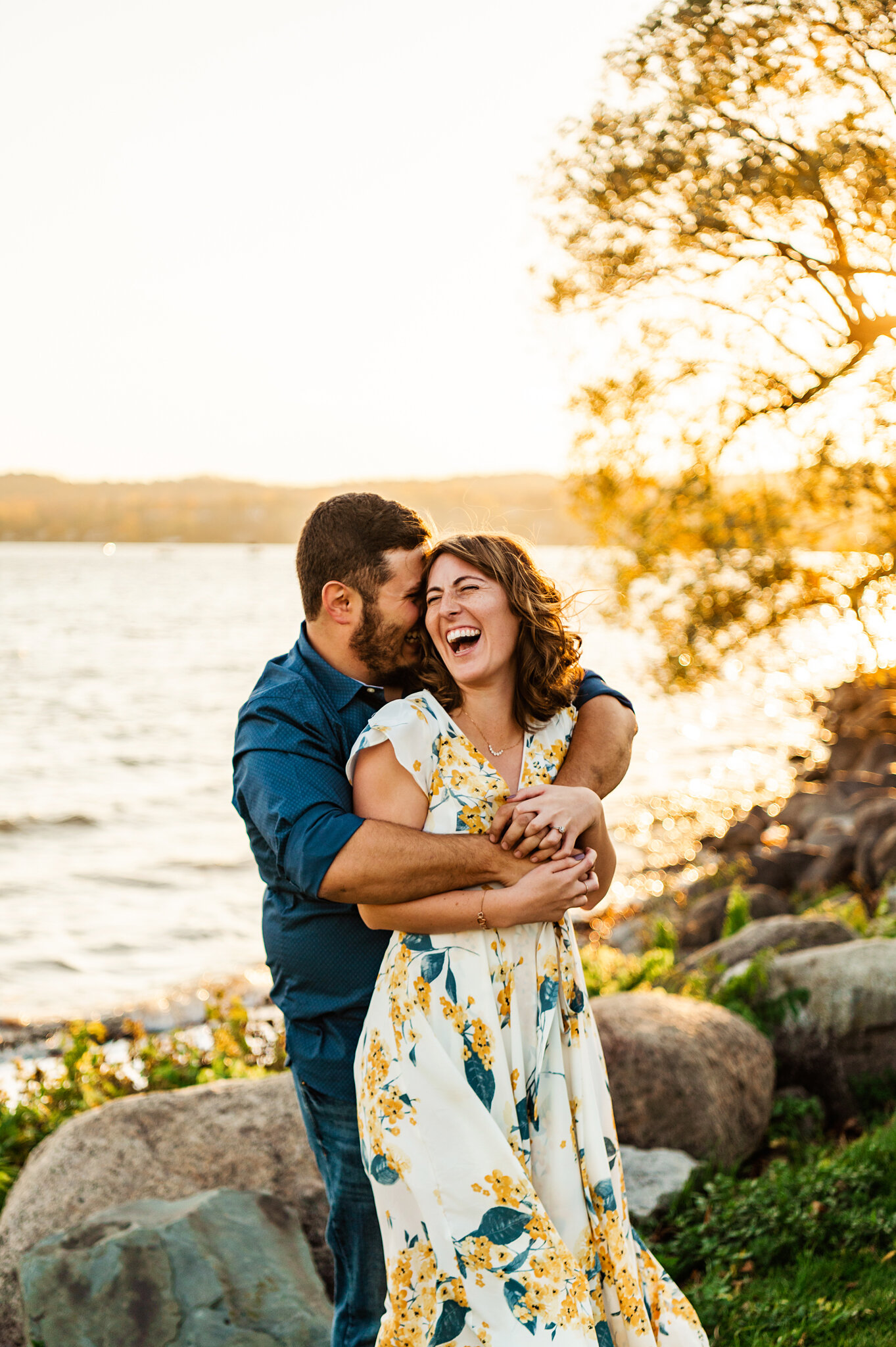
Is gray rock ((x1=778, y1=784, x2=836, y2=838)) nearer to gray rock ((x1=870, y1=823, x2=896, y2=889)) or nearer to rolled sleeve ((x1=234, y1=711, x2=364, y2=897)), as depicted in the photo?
gray rock ((x1=870, y1=823, x2=896, y2=889))

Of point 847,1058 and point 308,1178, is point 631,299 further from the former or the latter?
point 308,1178

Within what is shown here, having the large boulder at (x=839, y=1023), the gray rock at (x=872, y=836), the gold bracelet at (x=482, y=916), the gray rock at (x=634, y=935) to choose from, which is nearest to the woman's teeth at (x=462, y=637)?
the gold bracelet at (x=482, y=916)

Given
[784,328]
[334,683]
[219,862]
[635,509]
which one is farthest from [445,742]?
[219,862]

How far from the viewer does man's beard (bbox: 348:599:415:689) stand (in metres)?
3.26

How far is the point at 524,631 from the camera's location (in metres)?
3.12

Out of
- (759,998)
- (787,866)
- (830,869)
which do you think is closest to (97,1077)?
(759,998)

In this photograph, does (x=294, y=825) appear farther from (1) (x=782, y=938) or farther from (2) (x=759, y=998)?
(1) (x=782, y=938)

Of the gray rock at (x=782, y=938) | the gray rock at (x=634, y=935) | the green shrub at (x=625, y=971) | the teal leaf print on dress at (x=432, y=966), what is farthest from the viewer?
the gray rock at (x=634, y=935)

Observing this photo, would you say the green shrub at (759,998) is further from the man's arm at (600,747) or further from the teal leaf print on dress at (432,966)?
the teal leaf print on dress at (432,966)

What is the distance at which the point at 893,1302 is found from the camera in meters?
3.89

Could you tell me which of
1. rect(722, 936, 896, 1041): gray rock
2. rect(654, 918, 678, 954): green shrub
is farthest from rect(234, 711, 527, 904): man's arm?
rect(654, 918, 678, 954): green shrub

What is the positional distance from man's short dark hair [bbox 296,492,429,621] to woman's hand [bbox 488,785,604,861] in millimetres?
769

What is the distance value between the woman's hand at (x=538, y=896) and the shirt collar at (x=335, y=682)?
2.49 ft

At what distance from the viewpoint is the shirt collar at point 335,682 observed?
3268 millimetres
